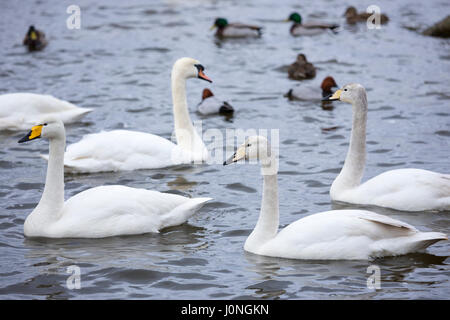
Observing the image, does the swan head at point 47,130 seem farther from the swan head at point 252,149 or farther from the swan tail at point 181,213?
the swan head at point 252,149

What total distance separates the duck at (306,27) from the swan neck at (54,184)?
42.7ft

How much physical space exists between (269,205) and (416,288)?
160 cm

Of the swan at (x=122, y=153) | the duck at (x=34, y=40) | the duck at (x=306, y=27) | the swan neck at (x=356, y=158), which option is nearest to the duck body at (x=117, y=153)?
the swan at (x=122, y=153)

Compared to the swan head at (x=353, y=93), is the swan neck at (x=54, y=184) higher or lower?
lower

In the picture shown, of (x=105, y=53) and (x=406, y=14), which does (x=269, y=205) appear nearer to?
(x=105, y=53)

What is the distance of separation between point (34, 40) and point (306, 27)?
694 centimetres

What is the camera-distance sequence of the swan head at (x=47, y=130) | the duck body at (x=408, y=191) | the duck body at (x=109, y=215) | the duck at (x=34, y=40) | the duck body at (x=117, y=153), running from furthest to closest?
the duck at (x=34, y=40), the duck body at (x=117, y=153), the duck body at (x=408, y=191), the swan head at (x=47, y=130), the duck body at (x=109, y=215)

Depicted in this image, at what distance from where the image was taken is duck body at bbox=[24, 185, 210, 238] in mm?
8109

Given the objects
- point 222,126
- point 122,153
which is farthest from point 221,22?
point 122,153

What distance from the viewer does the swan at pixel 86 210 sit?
8117 millimetres

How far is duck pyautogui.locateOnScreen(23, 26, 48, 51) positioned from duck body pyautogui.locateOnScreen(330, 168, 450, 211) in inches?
462

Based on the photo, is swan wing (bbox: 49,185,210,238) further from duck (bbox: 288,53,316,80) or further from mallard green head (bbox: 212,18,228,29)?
mallard green head (bbox: 212,18,228,29)

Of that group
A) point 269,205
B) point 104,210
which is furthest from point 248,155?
point 104,210

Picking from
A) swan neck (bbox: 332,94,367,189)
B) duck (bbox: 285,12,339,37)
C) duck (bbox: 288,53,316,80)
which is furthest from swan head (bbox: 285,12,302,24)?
swan neck (bbox: 332,94,367,189)
